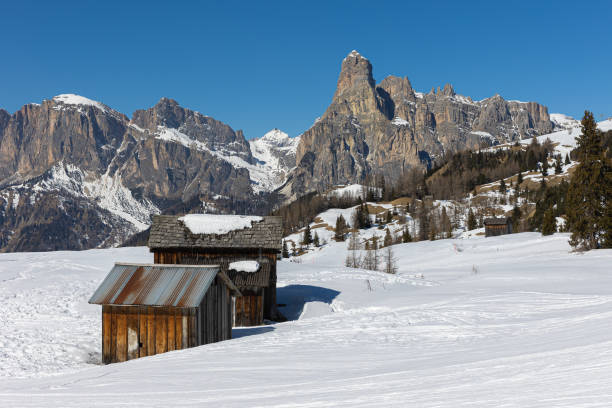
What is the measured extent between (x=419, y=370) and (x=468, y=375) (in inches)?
60.9

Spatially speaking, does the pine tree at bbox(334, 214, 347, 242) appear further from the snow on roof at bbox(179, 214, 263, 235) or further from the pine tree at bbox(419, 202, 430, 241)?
the snow on roof at bbox(179, 214, 263, 235)

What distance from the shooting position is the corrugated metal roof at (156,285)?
19.9 metres

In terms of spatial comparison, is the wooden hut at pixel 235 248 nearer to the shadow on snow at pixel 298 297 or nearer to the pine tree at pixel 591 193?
the shadow on snow at pixel 298 297

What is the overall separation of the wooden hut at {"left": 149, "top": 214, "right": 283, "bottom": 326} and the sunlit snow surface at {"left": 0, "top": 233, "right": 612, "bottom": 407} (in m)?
3.70

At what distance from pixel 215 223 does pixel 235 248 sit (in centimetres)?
229

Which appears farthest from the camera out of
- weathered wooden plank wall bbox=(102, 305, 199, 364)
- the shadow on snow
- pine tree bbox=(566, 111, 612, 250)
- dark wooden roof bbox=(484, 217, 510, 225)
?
dark wooden roof bbox=(484, 217, 510, 225)

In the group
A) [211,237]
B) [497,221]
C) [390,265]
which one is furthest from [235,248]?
[497,221]

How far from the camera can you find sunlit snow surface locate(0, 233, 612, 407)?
26.6ft

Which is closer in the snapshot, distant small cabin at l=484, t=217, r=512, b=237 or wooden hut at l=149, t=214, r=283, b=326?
wooden hut at l=149, t=214, r=283, b=326

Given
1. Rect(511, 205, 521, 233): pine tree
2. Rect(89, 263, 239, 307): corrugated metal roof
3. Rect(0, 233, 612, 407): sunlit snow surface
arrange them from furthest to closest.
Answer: Rect(511, 205, 521, 233): pine tree
Rect(89, 263, 239, 307): corrugated metal roof
Rect(0, 233, 612, 407): sunlit snow surface

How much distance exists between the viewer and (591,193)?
4362 cm

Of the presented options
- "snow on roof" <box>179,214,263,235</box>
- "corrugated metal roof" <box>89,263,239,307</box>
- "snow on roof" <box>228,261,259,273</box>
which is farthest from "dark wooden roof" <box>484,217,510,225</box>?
"corrugated metal roof" <box>89,263,239,307</box>

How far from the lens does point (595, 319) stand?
15016 mm

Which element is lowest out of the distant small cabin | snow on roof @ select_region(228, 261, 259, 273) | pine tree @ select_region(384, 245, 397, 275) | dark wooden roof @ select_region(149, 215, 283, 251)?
pine tree @ select_region(384, 245, 397, 275)
